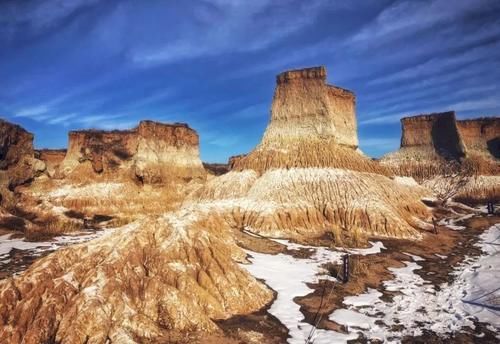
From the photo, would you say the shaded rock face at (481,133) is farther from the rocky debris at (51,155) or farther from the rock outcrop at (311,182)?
the rocky debris at (51,155)

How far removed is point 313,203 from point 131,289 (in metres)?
21.6

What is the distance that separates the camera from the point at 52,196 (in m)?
43.3

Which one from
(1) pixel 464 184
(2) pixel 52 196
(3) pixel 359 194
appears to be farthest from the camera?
(1) pixel 464 184

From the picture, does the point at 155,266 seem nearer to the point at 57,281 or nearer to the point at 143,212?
the point at 57,281

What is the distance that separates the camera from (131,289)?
37.7ft

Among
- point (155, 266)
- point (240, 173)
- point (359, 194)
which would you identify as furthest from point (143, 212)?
point (155, 266)

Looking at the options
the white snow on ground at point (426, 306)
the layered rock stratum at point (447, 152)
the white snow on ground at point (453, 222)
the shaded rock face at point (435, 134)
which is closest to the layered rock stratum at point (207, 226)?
the white snow on ground at point (453, 222)

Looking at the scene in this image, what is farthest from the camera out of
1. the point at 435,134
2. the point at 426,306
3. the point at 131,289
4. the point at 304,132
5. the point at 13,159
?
the point at 435,134

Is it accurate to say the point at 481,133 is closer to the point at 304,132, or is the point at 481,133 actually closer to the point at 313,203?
the point at 304,132

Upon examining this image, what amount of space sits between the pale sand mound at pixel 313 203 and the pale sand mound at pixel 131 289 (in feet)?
45.9

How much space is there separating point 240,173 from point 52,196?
877 inches

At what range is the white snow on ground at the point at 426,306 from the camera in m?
11.7

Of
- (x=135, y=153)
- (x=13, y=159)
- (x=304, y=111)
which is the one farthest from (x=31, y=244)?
(x=304, y=111)

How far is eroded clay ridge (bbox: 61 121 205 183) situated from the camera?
46.2 metres
